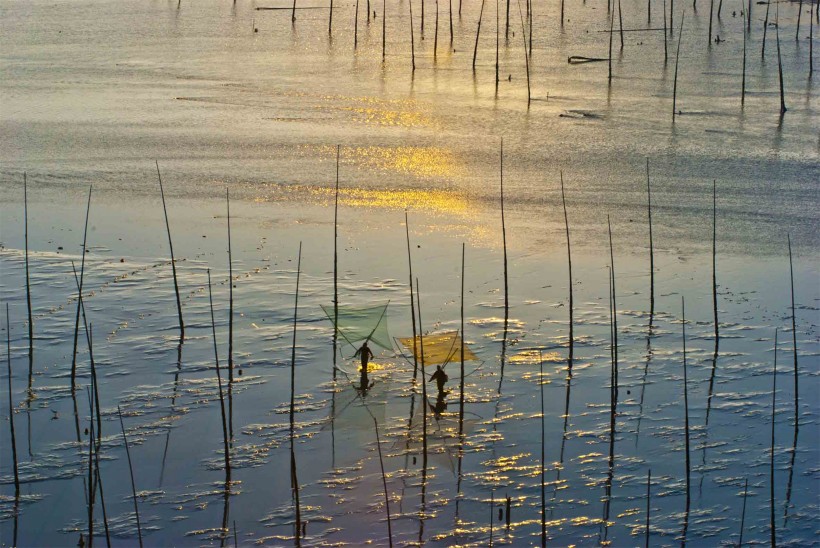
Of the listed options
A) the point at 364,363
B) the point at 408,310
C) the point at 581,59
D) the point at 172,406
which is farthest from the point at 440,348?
the point at 581,59

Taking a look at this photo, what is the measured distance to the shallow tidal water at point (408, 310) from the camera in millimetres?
3414

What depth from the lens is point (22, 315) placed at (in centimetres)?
496

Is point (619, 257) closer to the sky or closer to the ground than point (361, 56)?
closer to the ground

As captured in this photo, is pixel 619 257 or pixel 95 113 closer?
pixel 619 257

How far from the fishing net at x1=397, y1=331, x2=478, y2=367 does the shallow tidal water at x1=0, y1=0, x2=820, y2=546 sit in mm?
76

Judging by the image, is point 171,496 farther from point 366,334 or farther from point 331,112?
point 331,112

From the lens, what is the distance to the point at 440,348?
178 inches

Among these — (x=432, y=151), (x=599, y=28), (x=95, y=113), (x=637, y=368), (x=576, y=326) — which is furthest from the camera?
(x=599, y=28)

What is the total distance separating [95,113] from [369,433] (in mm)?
7712

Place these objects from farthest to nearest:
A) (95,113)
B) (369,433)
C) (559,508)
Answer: (95,113) < (369,433) < (559,508)

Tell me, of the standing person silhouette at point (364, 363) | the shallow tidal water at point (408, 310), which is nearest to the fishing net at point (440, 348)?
the shallow tidal water at point (408, 310)

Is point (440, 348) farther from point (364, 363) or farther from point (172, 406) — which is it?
point (172, 406)

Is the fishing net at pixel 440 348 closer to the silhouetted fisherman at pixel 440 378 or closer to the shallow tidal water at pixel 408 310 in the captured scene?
the shallow tidal water at pixel 408 310

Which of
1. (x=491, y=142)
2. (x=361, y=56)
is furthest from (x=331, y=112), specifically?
(x=361, y=56)
